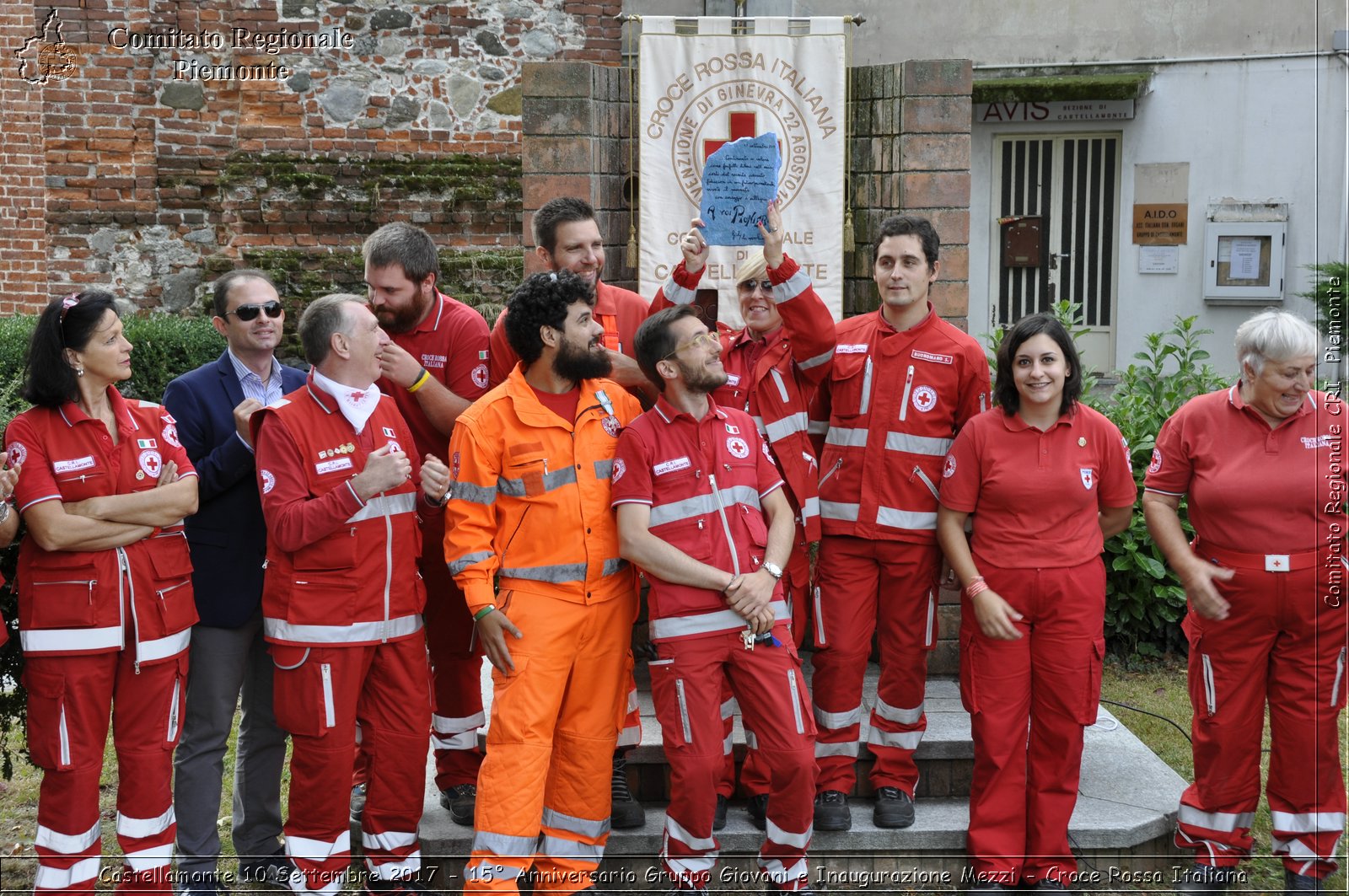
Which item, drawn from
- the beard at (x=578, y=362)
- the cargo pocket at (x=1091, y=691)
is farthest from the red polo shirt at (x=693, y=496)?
the cargo pocket at (x=1091, y=691)

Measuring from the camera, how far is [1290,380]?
171 inches

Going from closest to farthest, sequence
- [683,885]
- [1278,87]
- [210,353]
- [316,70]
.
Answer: [683,885] → [210,353] → [316,70] → [1278,87]

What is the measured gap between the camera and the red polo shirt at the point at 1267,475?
4.39 m

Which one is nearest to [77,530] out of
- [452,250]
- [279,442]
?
[279,442]

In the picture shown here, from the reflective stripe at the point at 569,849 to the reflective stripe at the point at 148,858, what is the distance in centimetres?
132

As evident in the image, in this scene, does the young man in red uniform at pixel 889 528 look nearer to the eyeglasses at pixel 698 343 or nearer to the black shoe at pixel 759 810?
the black shoe at pixel 759 810

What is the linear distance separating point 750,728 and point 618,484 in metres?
0.98

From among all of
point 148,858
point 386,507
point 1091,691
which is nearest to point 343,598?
point 386,507

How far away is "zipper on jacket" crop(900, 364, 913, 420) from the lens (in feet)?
15.9

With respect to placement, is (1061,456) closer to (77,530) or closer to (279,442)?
(279,442)

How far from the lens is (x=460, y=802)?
15.9 feet

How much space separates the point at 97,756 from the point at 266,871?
100 centimetres

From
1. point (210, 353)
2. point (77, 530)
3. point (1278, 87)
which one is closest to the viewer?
point (77, 530)

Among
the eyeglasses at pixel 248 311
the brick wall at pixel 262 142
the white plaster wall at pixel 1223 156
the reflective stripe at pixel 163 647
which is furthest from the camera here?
the white plaster wall at pixel 1223 156
